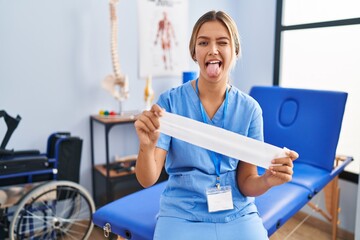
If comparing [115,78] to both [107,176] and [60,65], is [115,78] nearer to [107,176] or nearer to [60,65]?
[60,65]

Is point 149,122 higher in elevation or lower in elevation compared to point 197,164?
higher

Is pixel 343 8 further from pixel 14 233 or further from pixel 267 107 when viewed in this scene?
pixel 14 233

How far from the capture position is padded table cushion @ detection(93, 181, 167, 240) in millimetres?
1188

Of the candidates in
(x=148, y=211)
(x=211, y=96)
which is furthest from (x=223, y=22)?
(x=148, y=211)

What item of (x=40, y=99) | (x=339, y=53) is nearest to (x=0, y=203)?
(x=40, y=99)

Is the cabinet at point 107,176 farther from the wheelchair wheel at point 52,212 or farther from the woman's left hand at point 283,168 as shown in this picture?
the woman's left hand at point 283,168

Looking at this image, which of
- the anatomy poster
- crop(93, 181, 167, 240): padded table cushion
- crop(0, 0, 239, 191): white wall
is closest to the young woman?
crop(93, 181, 167, 240): padded table cushion

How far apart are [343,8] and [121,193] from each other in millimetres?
2153

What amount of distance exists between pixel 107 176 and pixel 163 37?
1.22m

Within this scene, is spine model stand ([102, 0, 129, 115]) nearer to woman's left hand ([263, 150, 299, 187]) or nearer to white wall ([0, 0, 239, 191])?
white wall ([0, 0, 239, 191])

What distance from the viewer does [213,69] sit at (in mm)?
1060

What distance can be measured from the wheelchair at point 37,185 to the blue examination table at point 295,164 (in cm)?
55

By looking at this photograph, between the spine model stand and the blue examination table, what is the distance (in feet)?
2.96

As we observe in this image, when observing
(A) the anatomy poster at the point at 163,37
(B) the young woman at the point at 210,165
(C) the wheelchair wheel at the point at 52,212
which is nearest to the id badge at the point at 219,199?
(B) the young woman at the point at 210,165
